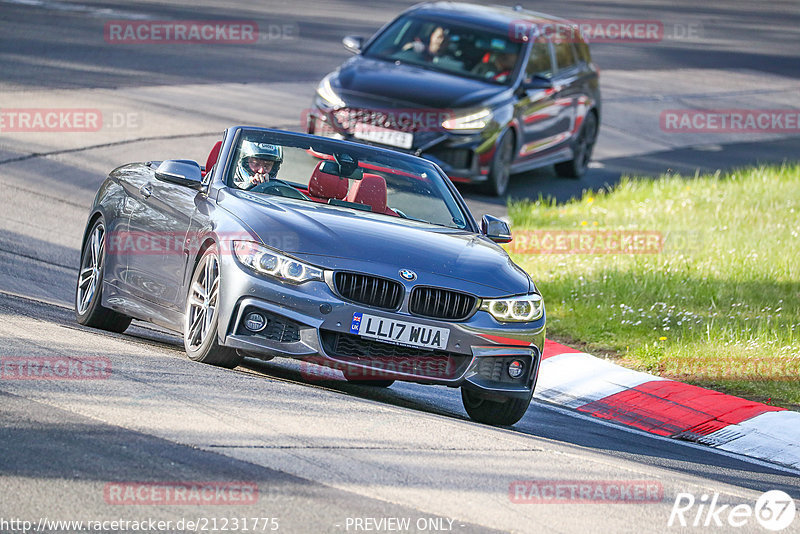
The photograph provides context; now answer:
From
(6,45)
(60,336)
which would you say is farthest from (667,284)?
(6,45)

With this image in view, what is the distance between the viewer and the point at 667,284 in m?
12.6

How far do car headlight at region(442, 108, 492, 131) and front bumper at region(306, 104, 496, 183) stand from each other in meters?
0.09

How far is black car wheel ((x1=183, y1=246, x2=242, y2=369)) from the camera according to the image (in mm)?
7496

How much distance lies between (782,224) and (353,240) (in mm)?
9237

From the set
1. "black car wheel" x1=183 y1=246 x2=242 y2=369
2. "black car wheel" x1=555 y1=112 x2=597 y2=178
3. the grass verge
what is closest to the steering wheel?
"black car wheel" x1=183 y1=246 x2=242 y2=369

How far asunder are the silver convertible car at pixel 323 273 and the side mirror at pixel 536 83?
331 inches

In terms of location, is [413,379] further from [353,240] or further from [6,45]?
[6,45]

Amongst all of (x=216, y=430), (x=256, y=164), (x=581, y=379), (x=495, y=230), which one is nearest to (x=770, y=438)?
(x=581, y=379)

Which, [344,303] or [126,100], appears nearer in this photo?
[344,303]

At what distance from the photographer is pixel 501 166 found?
1691cm

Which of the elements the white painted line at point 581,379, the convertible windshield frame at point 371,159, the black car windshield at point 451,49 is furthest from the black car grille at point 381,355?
the black car windshield at point 451,49

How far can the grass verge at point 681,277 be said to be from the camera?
1064 cm

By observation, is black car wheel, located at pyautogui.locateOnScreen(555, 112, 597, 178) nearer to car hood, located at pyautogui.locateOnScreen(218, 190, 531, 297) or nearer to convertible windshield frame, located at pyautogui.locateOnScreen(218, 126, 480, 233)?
convertible windshield frame, located at pyautogui.locateOnScreen(218, 126, 480, 233)

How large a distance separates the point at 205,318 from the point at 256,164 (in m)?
1.43
